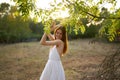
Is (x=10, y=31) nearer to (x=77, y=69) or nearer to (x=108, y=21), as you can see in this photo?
(x=77, y=69)

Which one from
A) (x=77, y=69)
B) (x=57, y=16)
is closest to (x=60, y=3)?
(x=57, y=16)

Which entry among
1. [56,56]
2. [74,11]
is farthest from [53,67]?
[74,11]

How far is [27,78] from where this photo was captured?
874cm

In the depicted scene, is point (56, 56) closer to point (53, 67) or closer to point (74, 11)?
point (53, 67)

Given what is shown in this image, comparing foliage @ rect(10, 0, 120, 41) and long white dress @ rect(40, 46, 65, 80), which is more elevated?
foliage @ rect(10, 0, 120, 41)

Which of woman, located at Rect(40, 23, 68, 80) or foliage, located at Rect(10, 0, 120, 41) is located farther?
woman, located at Rect(40, 23, 68, 80)

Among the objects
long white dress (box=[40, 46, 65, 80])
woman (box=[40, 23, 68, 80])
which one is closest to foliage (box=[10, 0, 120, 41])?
woman (box=[40, 23, 68, 80])

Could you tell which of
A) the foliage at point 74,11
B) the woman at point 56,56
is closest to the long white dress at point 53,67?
the woman at point 56,56

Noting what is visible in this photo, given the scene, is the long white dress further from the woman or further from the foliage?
the foliage

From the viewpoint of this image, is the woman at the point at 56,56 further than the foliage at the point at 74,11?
Result: Yes

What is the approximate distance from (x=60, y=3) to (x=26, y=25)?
22087 millimetres

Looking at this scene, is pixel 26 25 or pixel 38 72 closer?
pixel 38 72

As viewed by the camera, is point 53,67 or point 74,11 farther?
point 53,67

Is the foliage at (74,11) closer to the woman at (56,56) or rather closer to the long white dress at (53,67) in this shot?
the woman at (56,56)
